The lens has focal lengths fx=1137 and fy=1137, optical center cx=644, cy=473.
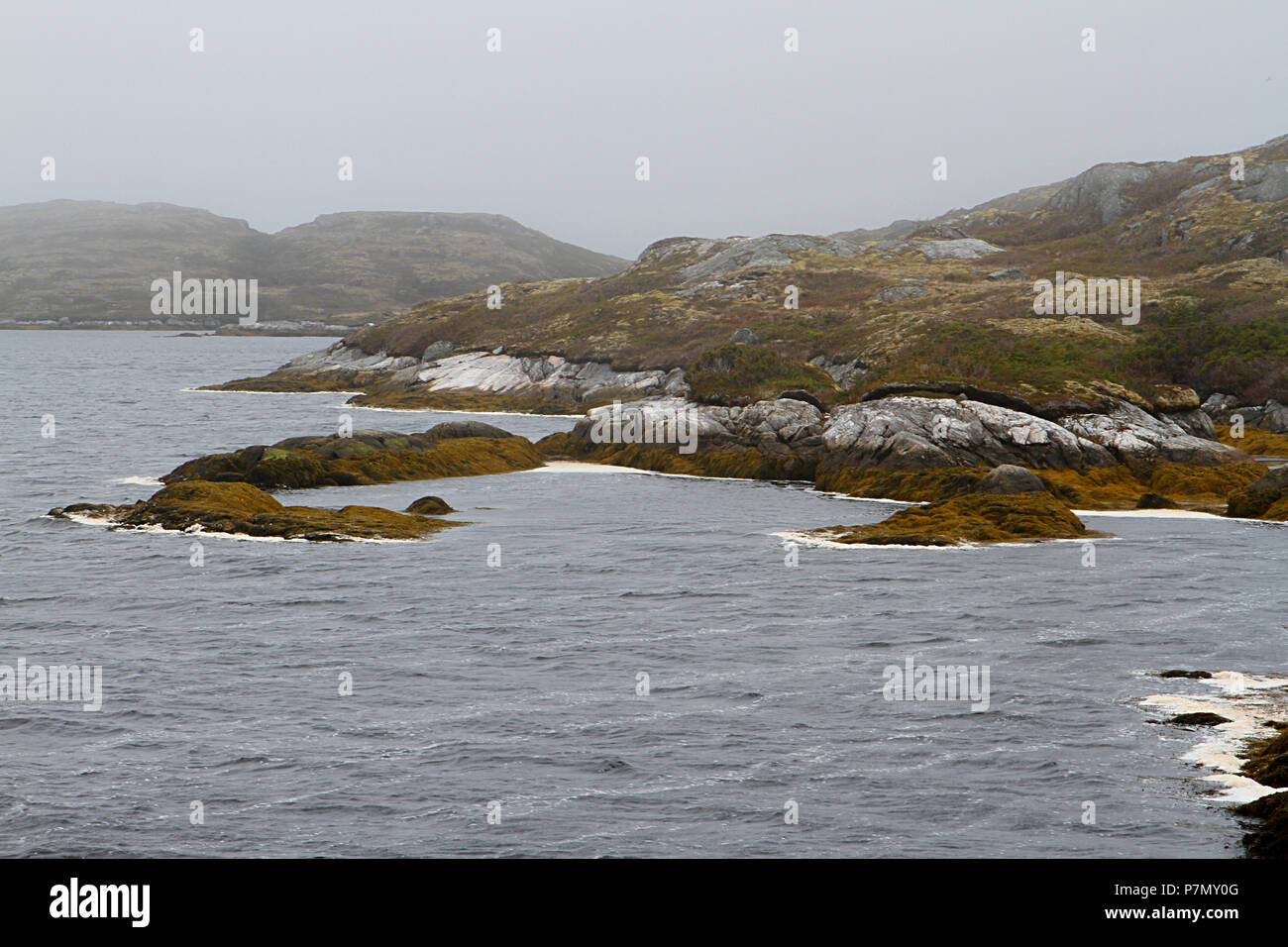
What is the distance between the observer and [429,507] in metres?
41.1

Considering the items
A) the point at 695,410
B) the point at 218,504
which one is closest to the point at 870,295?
the point at 695,410

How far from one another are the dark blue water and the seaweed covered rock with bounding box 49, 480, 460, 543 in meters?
1.14

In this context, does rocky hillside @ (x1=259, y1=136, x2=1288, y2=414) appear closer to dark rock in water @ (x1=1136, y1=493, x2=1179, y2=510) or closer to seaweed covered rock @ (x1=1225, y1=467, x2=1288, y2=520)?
dark rock in water @ (x1=1136, y1=493, x2=1179, y2=510)

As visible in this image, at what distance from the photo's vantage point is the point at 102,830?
46.9ft

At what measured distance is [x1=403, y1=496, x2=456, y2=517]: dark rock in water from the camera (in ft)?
134

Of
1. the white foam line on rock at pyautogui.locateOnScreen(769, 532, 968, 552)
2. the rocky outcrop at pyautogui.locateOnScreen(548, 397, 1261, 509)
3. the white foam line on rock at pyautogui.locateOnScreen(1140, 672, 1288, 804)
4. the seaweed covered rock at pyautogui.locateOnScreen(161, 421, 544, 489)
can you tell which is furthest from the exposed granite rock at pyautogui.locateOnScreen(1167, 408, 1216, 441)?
the white foam line on rock at pyautogui.locateOnScreen(1140, 672, 1288, 804)

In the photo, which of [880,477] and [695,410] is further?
[695,410]

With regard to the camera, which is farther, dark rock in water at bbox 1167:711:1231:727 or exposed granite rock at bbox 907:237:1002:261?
exposed granite rock at bbox 907:237:1002:261

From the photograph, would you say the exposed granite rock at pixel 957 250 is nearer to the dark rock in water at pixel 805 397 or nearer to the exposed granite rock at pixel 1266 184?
the exposed granite rock at pixel 1266 184

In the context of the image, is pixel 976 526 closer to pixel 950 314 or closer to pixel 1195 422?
pixel 1195 422
